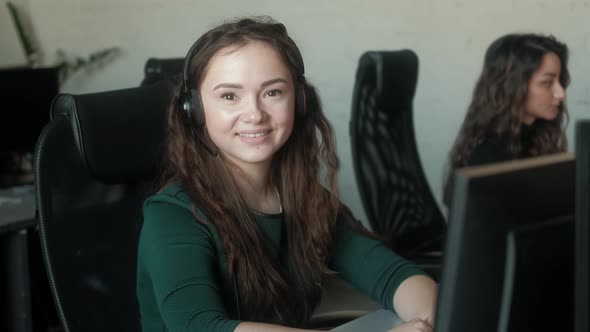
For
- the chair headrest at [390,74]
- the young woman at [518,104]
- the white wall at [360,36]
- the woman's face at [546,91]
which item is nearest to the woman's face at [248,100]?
the chair headrest at [390,74]

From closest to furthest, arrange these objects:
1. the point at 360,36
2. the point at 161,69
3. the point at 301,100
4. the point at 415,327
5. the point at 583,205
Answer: the point at 583,205
the point at 415,327
the point at 301,100
the point at 161,69
the point at 360,36

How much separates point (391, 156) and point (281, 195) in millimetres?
980

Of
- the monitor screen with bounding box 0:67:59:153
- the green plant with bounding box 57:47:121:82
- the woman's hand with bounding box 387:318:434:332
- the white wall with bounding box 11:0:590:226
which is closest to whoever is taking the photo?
the woman's hand with bounding box 387:318:434:332

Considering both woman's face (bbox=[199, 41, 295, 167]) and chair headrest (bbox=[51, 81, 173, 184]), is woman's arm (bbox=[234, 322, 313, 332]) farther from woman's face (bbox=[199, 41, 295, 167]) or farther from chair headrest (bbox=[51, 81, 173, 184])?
chair headrest (bbox=[51, 81, 173, 184])

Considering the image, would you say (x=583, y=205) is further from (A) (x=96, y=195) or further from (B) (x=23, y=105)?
(B) (x=23, y=105)

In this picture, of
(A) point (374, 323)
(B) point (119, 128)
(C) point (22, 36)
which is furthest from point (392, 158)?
(C) point (22, 36)

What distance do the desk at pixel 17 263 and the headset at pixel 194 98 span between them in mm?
1107

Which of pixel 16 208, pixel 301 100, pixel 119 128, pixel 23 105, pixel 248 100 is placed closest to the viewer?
pixel 248 100

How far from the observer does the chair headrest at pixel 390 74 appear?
2.25 meters

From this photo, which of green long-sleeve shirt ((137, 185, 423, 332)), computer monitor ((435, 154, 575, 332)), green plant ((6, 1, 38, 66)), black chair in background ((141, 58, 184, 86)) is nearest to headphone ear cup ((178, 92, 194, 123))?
green long-sleeve shirt ((137, 185, 423, 332))

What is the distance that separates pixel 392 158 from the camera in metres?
2.35

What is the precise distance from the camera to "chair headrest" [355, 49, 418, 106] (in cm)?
225

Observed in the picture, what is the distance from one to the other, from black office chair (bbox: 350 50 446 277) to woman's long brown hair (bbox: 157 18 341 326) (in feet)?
2.64

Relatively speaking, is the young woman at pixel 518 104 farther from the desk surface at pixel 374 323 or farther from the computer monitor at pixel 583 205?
the computer monitor at pixel 583 205
